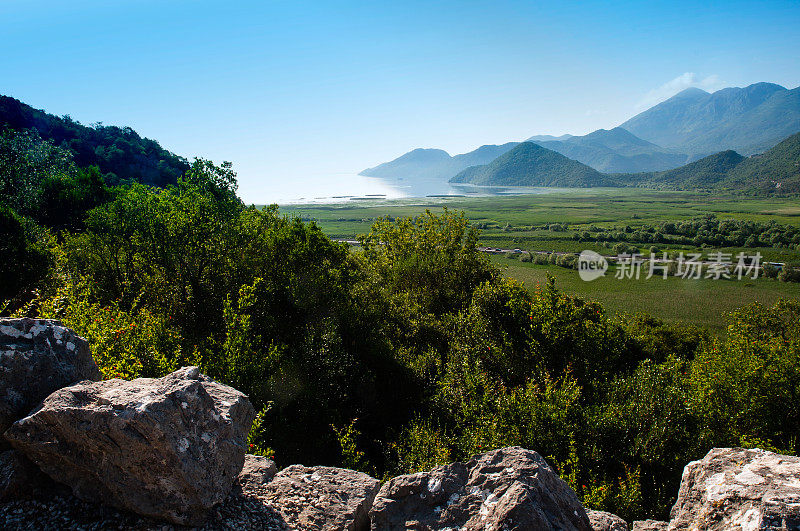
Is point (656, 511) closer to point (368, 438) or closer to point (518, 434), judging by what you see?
point (518, 434)

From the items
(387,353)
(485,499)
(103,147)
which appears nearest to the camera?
(485,499)

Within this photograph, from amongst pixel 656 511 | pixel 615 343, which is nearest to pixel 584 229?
pixel 615 343

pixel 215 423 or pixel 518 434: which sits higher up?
pixel 215 423

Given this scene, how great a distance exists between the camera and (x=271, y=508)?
7.52 meters

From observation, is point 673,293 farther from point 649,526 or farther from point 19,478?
point 19,478

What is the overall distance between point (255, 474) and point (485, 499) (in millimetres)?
4626

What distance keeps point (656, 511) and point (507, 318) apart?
12.0m

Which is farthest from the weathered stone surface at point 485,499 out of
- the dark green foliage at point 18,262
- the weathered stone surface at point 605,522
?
the dark green foliage at point 18,262

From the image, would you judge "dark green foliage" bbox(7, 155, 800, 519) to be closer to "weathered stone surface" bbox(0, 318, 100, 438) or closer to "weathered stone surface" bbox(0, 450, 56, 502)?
"weathered stone surface" bbox(0, 318, 100, 438)

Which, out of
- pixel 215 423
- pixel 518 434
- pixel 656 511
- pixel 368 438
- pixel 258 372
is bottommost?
pixel 368 438

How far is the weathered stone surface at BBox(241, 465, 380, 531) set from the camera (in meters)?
7.36

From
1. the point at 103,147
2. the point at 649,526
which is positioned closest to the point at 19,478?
the point at 649,526

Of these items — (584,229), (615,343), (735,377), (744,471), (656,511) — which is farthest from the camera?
(584,229)

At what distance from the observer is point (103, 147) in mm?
124625
